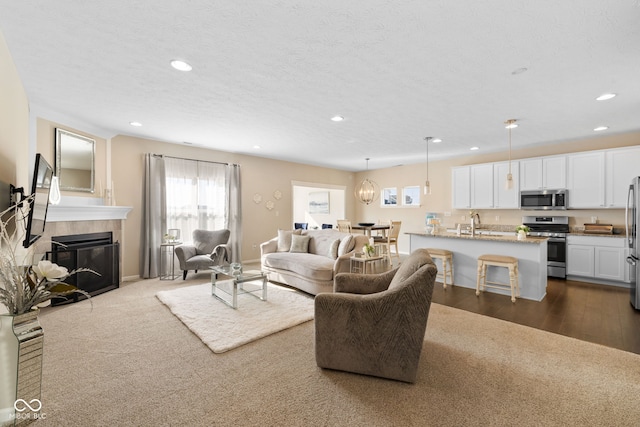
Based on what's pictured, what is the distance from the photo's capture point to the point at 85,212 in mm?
4266

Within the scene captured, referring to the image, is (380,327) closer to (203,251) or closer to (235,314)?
(235,314)

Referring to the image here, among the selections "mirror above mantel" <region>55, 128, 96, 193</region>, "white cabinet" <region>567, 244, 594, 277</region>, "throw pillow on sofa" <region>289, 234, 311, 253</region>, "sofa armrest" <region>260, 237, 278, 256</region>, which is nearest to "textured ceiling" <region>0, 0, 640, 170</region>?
"mirror above mantel" <region>55, 128, 96, 193</region>

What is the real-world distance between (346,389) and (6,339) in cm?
192

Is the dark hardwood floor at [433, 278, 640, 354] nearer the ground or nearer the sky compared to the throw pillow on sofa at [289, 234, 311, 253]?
nearer the ground

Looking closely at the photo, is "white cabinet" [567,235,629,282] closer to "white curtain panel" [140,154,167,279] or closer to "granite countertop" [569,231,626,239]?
"granite countertop" [569,231,626,239]

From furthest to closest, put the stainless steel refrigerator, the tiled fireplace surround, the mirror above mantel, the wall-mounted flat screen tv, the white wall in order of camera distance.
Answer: the white wall, the mirror above mantel, the tiled fireplace surround, the stainless steel refrigerator, the wall-mounted flat screen tv

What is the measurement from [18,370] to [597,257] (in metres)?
7.08

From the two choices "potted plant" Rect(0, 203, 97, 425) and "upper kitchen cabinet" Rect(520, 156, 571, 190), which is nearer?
"potted plant" Rect(0, 203, 97, 425)

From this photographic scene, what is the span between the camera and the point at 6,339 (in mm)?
1317

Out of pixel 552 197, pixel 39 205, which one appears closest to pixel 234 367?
pixel 39 205

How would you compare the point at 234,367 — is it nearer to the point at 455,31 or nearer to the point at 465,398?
the point at 465,398

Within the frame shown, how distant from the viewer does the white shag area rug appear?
283 cm

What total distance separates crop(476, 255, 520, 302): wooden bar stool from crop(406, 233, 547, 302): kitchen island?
0.09m

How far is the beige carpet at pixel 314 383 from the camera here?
176 cm
